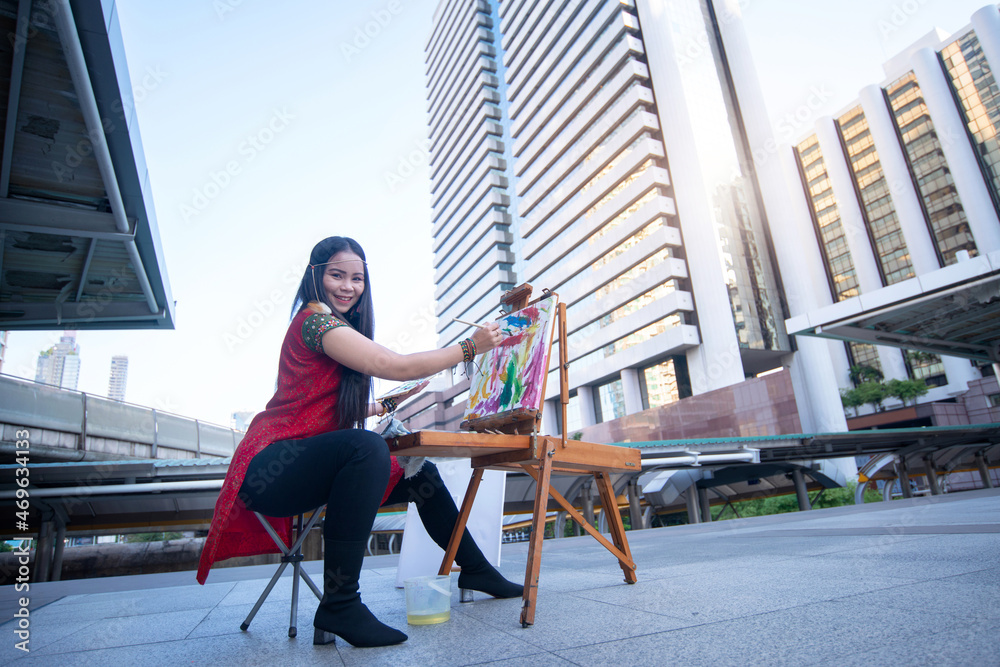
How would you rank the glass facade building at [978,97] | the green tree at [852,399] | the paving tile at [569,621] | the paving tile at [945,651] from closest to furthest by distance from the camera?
the paving tile at [945,651], the paving tile at [569,621], the green tree at [852,399], the glass facade building at [978,97]

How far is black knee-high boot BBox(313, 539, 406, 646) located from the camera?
1693mm

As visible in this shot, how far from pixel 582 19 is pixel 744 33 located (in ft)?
42.6

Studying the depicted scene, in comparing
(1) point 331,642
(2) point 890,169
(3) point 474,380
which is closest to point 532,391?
(3) point 474,380

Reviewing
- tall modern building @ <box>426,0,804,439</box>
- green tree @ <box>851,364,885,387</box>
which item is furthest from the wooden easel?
green tree @ <box>851,364,885,387</box>

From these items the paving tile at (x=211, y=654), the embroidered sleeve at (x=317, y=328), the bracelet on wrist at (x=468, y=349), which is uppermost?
the embroidered sleeve at (x=317, y=328)

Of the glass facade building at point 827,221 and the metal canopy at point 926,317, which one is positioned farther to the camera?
the glass facade building at point 827,221

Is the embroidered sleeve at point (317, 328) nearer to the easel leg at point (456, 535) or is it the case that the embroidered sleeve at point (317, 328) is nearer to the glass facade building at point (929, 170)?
the easel leg at point (456, 535)

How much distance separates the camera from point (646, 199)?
38.1 m

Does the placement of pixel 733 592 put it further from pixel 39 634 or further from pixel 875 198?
pixel 875 198

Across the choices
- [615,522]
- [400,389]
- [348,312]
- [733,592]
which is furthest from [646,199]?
[733,592]

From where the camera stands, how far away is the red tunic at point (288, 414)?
6.46 ft

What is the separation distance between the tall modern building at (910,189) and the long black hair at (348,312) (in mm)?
37581

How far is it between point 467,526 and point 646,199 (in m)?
38.1

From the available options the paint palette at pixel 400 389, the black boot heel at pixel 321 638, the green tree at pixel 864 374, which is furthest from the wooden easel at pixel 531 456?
the green tree at pixel 864 374
